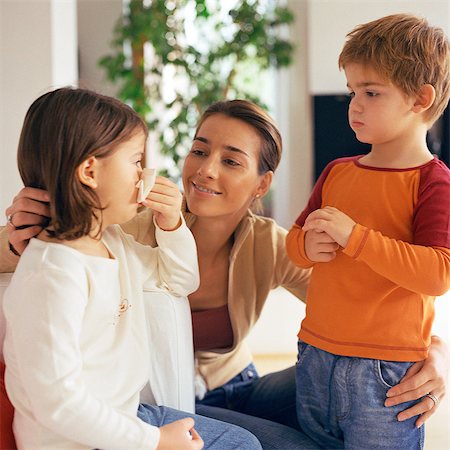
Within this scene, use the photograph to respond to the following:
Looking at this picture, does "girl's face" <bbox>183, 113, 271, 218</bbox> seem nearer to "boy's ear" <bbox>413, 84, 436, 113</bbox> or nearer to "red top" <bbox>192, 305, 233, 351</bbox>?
"red top" <bbox>192, 305, 233, 351</bbox>

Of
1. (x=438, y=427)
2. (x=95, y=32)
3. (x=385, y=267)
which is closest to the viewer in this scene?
(x=385, y=267)

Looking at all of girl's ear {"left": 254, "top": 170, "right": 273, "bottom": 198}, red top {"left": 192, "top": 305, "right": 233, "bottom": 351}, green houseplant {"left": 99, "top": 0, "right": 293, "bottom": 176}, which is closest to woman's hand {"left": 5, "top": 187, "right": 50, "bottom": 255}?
red top {"left": 192, "top": 305, "right": 233, "bottom": 351}

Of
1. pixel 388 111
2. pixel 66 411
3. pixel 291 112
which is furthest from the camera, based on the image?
pixel 291 112

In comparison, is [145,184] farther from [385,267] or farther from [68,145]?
[385,267]

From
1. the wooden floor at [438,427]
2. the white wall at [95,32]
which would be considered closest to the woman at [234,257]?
the wooden floor at [438,427]

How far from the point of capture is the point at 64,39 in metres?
3.40

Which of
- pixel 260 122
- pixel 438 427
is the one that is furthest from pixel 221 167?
pixel 438 427

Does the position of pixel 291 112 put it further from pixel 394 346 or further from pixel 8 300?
pixel 8 300

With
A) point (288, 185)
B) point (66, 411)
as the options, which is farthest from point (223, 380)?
point (288, 185)

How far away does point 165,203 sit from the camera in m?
1.38

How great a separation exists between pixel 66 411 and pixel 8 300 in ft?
0.70

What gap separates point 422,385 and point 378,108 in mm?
600

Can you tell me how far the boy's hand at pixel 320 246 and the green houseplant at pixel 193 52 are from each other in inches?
116

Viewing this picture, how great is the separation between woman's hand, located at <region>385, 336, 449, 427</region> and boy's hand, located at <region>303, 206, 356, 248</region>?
0.33 metres
